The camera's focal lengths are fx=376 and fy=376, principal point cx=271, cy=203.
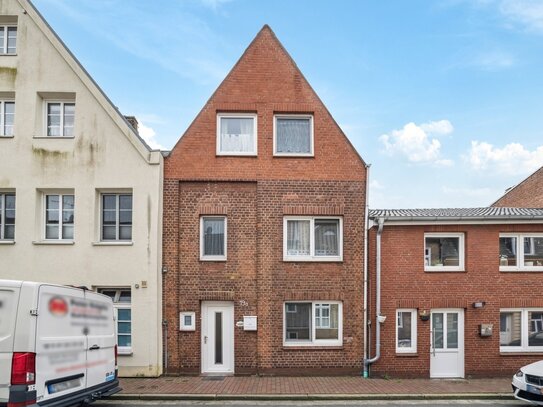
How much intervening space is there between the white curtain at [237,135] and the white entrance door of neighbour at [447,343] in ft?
24.8

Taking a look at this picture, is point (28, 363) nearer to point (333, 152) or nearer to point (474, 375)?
point (333, 152)

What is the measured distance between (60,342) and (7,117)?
8.26m

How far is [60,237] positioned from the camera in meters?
11.2

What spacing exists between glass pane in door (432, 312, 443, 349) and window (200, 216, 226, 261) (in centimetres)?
663

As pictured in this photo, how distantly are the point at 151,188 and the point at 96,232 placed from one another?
211cm

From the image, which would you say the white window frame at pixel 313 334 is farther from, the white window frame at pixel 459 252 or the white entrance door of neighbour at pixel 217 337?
the white window frame at pixel 459 252

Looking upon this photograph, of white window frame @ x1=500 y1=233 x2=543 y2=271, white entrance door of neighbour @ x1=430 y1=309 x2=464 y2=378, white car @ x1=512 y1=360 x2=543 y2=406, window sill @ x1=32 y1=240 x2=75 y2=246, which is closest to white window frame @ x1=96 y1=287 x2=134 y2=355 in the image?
window sill @ x1=32 y1=240 x2=75 y2=246

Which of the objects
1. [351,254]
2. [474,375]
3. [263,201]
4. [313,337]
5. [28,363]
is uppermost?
[263,201]

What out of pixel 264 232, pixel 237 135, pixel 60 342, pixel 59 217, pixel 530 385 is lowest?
pixel 530 385

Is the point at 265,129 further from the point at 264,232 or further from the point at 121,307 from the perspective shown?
the point at 121,307

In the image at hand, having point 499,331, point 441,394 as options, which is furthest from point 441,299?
point 441,394

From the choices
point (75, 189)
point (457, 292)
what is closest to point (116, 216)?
point (75, 189)

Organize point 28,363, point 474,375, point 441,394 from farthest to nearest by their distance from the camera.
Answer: point 474,375, point 441,394, point 28,363

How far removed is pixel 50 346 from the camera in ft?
20.7
